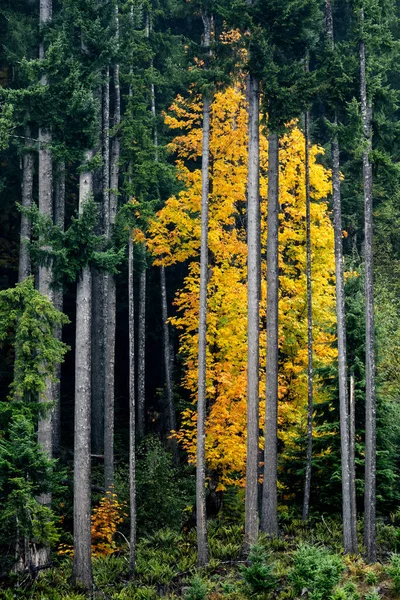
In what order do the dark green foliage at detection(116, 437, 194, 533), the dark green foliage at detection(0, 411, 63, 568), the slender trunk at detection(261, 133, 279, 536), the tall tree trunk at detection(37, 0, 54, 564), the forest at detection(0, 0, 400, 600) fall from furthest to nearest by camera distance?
the dark green foliage at detection(116, 437, 194, 533) < the slender trunk at detection(261, 133, 279, 536) < the tall tree trunk at detection(37, 0, 54, 564) < the forest at detection(0, 0, 400, 600) < the dark green foliage at detection(0, 411, 63, 568)

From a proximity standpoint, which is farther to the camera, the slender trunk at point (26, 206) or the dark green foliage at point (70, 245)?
the slender trunk at point (26, 206)

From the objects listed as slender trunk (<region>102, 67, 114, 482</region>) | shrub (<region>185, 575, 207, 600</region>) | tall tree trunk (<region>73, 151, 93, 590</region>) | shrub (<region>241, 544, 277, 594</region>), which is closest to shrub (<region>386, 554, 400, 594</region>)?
shrub (<region>241, 544, 277, 594</region>)

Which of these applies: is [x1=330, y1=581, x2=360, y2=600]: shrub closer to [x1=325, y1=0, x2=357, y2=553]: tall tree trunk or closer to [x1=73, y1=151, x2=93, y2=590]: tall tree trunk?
[x1=325, y1=0, x2=357, y2=553]: tall tree trunk

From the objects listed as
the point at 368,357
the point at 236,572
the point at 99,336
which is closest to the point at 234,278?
the point at 368,357

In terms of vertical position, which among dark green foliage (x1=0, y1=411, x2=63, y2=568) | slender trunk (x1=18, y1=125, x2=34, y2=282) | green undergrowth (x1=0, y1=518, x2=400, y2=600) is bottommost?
green undergrowth (x1=0, y1=518, x2=400, y2=600)

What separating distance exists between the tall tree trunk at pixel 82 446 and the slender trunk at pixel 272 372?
4851 millimetres

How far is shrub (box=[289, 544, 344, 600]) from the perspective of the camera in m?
14.2

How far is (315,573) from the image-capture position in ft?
47.5

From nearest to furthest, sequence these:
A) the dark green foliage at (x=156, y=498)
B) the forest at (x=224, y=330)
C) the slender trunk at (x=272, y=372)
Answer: the forest at (x=224, y=330), the slender trunk at (x=272, y=372), the dark green foliage at (x=156, y=498)

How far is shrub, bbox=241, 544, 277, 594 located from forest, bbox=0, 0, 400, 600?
2.4 inches

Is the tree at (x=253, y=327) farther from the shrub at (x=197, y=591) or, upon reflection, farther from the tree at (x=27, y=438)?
the tree at (x=27, y=438)

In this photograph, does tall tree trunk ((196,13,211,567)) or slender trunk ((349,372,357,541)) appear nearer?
tall tree trunk ((196,13,211,567))

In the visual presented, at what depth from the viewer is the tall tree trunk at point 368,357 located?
1711 centimetres

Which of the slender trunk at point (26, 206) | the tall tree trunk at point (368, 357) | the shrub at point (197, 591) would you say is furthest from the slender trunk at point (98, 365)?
the shrub at point (197, 591)
